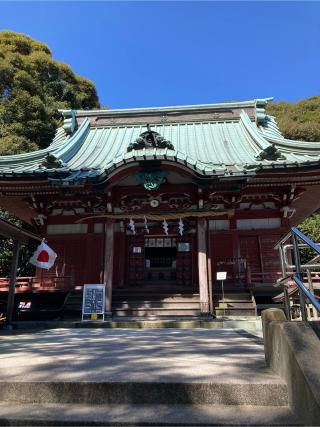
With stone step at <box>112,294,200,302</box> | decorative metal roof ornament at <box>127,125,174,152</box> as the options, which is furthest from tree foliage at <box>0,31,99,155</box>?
stone step at <box>112,294,200,302</box>

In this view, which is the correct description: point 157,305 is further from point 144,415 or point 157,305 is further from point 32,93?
point 32,93

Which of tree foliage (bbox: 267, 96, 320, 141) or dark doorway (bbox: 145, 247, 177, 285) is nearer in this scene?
dark doorway (bbox: 145, 247, 177, 285)

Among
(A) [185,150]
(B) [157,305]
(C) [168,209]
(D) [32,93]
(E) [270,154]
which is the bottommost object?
(B) [157,305]

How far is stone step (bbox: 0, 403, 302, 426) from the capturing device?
2.27 meters

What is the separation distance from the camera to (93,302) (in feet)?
32.0

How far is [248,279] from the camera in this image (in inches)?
427

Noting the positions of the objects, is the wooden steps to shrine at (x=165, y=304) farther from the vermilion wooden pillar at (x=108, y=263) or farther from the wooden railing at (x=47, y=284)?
the wooden railing at (x=47, y=284)

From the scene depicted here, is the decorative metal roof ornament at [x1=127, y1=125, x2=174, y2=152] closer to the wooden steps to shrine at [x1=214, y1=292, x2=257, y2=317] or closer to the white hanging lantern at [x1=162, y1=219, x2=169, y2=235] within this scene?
the white hanging lantern at [x1=162, y1=219, x2=169, y2=235]

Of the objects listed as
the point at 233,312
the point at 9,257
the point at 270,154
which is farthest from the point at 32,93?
the point at 233,312

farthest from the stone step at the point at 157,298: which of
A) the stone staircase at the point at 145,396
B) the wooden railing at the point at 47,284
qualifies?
the stone staircase at the point at 145,396

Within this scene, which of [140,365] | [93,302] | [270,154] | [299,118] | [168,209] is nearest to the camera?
[140,365]

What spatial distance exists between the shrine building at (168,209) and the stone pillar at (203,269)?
0.09ft

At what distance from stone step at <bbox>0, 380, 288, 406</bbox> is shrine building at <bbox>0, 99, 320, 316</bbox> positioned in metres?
7.41

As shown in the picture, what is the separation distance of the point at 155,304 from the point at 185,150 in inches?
256
